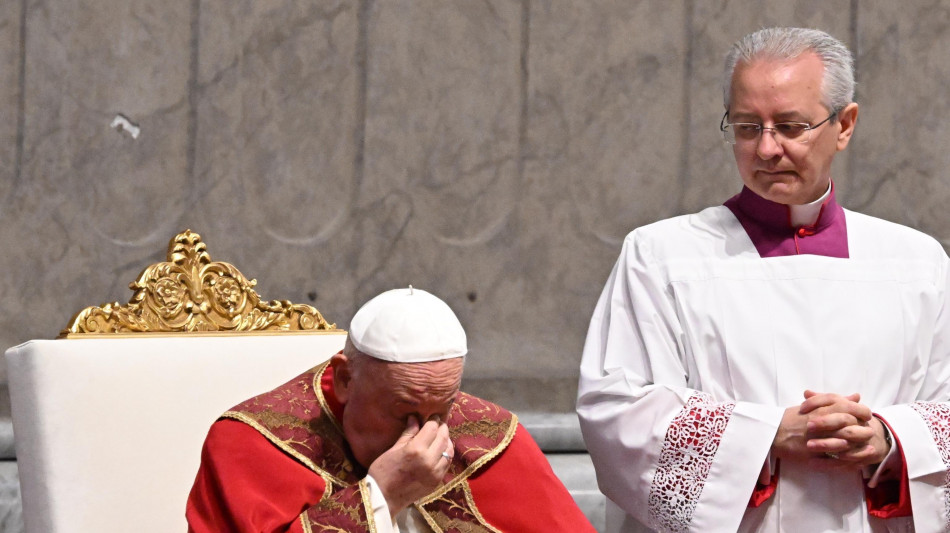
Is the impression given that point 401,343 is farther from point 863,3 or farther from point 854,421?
point 863,3

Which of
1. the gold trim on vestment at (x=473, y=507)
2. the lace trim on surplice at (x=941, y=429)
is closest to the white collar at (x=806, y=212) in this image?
the lace trim on surplice at (x=941, y=429)

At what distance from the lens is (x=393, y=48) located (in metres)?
4.66

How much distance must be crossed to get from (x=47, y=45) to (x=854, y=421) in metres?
2.87

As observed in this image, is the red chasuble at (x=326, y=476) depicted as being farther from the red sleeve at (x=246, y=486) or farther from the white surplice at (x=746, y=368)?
the white surplice at (x=746, y=368)

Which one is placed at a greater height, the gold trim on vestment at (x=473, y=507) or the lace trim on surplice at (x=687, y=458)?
the lace trim on surplice at (x=687, y=458)

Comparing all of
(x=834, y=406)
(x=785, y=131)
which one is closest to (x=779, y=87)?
(x=785, y=131)

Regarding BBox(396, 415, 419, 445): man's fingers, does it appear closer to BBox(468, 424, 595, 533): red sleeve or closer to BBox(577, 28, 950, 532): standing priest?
BBox(468, 424, 595, 533): red sleeve

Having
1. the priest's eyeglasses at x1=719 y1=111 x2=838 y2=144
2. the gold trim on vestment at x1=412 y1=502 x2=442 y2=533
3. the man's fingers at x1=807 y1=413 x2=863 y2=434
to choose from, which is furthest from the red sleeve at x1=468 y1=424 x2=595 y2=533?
the priest's eyeglasses at x1=719 y1=111 x2=838 y2=144

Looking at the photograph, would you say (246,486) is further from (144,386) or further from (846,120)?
(846,120)

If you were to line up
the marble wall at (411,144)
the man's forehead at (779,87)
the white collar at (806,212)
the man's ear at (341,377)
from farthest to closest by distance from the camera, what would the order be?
the marble wall at (411,144) < the white collar at (806,212) < the man's forehead at (779,87) < the man's ear at (341,377)

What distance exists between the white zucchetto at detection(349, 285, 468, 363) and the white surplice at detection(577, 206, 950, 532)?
42 cm

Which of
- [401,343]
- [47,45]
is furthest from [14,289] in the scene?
[401,343]

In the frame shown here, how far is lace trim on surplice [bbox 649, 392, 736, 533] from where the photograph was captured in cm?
282

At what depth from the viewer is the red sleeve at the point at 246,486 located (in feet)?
8.59
